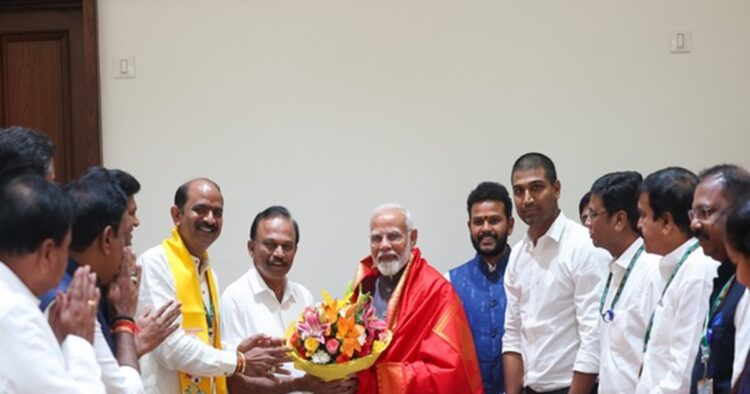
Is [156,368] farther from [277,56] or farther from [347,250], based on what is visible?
[277,56]

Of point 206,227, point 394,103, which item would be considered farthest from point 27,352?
point 394,103

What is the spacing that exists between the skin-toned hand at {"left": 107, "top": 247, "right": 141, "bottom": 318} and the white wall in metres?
3.01

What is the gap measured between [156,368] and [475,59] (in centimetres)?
288

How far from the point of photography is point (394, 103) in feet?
19.1

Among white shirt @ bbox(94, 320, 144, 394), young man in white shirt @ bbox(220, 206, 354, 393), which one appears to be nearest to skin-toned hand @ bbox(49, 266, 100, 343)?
white shirt @ bbox(94, 320, 144, 394)

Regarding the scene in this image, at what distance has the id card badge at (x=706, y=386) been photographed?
2.86 metres

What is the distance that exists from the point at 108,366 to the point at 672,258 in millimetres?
1964

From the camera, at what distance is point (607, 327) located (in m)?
3.91

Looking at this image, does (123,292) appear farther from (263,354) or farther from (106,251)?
(263,354)

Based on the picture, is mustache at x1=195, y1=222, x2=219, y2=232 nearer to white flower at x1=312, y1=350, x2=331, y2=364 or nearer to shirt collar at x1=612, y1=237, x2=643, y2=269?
white flower at x1=312, y1=350, x2=331, y2=364

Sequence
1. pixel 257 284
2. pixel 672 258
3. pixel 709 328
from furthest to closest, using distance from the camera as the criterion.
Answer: pixel 257 284, pixel 672 258, pixel 709 328

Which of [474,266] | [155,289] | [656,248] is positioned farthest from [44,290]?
[474,266]

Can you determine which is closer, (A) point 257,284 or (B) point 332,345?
(B) point 332,345

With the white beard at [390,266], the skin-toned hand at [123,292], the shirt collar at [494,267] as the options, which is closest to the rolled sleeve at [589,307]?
the shirt collar at [494,267]
